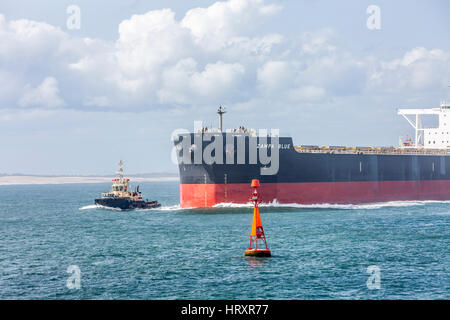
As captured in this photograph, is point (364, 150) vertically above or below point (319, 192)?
above

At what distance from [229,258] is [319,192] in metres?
26.5

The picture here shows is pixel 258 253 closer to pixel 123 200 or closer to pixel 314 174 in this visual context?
pixel 314 174

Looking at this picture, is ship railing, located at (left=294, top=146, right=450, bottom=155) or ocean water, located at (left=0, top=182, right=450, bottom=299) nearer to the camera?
ocean water, located at (left=0, top=182, right=450, bottom=299)

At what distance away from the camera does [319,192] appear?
49.9 metres

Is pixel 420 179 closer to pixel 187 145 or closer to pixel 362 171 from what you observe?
pixel 362 171

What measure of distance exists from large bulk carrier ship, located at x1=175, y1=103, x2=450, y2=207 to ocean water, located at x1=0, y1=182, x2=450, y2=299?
11.2 ft

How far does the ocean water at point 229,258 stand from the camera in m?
19.4

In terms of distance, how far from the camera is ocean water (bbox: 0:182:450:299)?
19406 millimetres

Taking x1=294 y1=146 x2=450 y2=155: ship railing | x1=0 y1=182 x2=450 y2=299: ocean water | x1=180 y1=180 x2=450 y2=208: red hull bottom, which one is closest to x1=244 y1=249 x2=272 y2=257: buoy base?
x1=0 y1=182 x2=450 y2=299: ocean water

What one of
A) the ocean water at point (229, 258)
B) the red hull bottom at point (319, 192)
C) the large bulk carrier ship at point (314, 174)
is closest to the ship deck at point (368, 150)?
the large bulk carrier ship at point (314, 174)

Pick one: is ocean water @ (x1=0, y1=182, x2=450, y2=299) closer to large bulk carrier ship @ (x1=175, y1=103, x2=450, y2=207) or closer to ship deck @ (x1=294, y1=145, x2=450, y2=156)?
large bulk carrier ship @ (x1=175, y1=103, x2=450, y2=207)

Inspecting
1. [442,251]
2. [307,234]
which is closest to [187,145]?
[307,234]

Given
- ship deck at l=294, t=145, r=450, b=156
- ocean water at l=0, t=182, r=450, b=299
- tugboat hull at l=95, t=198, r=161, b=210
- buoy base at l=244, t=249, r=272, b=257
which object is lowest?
ocean water at l=0, t=182, r=450, b=299

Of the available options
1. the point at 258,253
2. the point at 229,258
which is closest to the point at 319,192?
the point at 258,253
